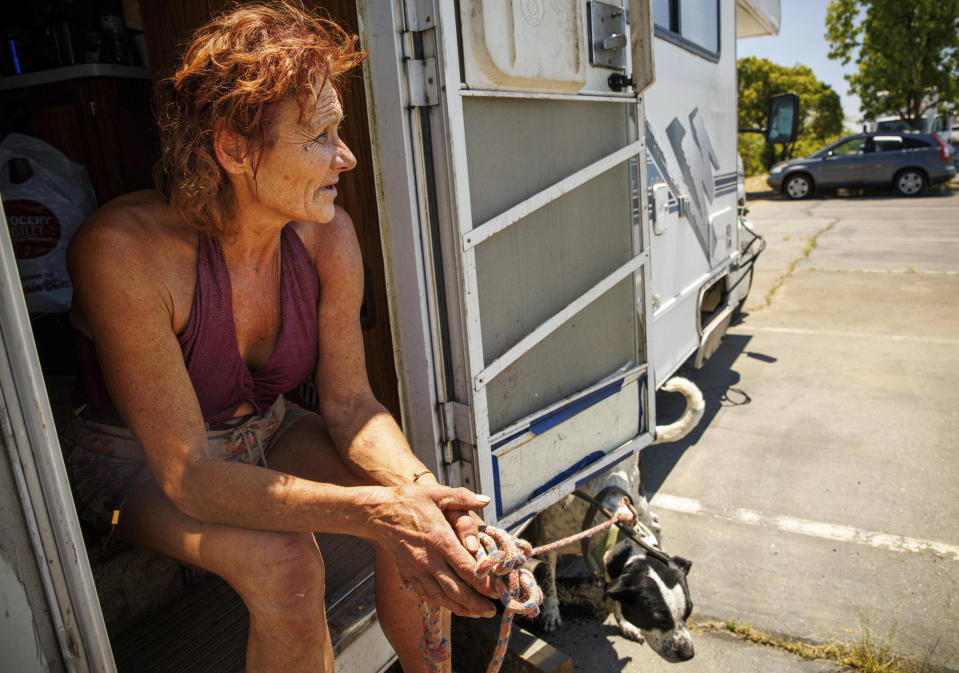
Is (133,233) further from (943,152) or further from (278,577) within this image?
(943,152)

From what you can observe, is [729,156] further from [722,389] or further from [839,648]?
[839,648]

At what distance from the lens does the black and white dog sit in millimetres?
2115

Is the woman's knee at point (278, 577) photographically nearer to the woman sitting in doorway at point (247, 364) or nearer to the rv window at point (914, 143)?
the woman sitting in doorway at point (247, 364)

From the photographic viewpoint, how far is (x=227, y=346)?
5.16 ft

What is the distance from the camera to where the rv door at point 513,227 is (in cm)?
173

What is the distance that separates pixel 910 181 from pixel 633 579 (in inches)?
618

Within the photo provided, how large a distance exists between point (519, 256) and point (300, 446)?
0.82 metres

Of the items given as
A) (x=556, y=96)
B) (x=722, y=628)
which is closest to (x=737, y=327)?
(x=722, y=628)

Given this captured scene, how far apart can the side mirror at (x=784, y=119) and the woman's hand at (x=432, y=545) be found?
450cm

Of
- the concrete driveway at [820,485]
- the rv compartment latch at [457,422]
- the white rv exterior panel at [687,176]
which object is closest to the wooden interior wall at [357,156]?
the rv compartment latch at [457,422]


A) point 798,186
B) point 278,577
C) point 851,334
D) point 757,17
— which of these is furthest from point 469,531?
point 798,186

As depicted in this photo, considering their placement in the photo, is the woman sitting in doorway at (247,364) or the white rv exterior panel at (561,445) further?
the white rv exterior panel at (561,445)

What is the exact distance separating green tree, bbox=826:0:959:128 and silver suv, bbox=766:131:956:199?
452 centimetres

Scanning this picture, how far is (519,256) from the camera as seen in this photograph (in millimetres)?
1987
